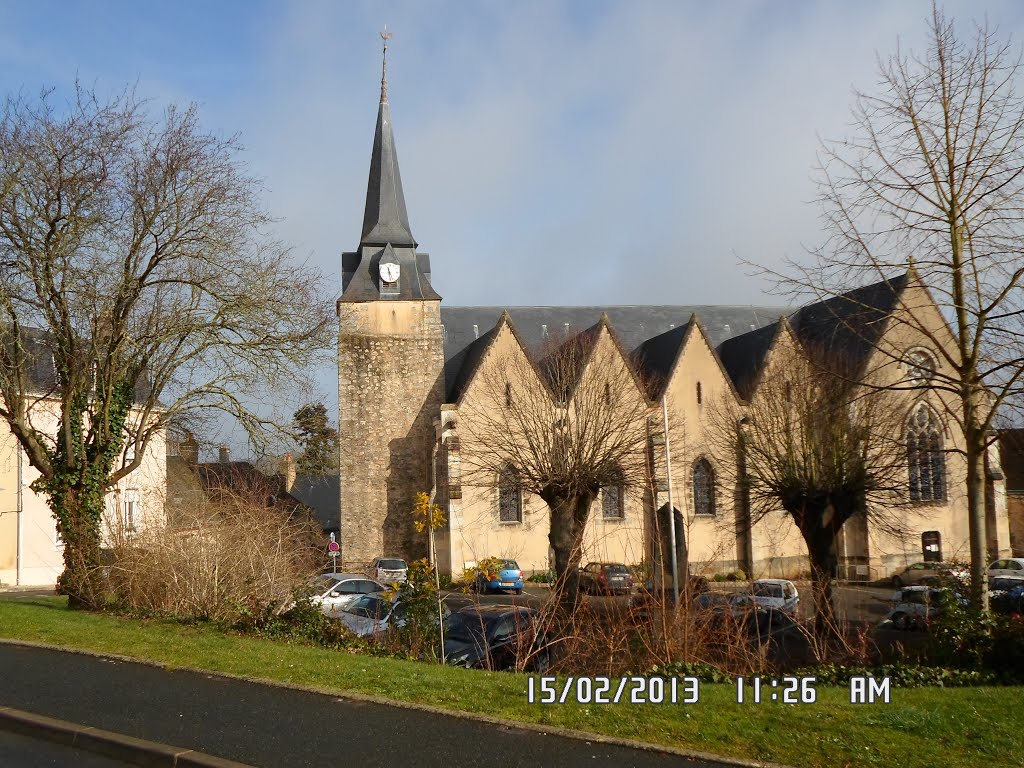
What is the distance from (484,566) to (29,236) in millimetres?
10392

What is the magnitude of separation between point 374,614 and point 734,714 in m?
8.30

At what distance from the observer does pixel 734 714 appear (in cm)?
691

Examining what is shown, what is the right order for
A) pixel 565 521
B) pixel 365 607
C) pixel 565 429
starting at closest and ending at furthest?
pixel 365 607 → pixel 565 521 → pixel 565 429

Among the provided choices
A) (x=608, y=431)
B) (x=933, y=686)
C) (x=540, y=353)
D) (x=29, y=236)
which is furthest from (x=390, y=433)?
(x=933, y=686)

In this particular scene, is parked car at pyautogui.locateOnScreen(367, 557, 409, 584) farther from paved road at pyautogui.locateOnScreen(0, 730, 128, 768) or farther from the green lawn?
paved road at pyautogui.locateOnScreen(0, 730, 128, 768)

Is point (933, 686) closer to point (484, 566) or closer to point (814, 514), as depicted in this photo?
point (484, 566)

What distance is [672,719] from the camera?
6824 millimetres

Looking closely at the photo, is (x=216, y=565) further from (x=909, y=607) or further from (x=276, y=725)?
(x=909, y=607)

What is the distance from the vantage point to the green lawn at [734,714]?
6.02m

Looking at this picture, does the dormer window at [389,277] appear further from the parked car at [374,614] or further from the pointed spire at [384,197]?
the parked car at [374,614]

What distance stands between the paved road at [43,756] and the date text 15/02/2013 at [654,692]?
3529mm

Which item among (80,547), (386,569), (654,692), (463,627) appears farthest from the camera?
(386,569)

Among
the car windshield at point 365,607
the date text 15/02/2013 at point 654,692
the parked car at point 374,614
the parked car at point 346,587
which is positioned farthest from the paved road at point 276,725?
the parked car at point 346,587

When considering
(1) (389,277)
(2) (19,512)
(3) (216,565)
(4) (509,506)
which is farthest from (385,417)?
(3) (216,565)
